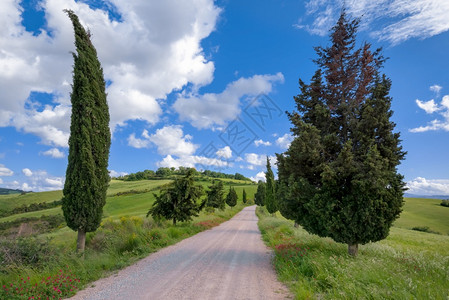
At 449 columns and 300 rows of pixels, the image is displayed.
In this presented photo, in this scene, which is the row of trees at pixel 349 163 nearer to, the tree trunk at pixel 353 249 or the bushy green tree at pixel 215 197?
the tree trunk at pixel 353 249

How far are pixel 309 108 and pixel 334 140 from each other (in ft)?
10.1

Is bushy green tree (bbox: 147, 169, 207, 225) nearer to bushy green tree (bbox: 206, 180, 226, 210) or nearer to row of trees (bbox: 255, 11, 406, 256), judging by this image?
row of trees (bbox: 255, 11, 406, 256)

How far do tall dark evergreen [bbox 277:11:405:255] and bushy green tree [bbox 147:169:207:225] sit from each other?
30.5ft

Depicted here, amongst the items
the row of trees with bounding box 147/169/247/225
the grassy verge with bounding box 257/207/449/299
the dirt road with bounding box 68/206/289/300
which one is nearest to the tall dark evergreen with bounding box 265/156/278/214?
the row of trees with bounding box 147/169/247/225

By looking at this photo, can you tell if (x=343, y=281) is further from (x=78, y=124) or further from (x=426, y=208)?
(x=426, y=208)

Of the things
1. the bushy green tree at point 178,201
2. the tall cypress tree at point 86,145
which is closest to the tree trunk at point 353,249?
the tall cypress tree at point 86,145

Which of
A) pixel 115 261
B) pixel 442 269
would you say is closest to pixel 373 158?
pixel 442 269

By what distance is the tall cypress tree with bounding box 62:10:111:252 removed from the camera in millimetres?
8969

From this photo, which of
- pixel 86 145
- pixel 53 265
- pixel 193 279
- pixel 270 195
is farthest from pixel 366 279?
pixel 270 195

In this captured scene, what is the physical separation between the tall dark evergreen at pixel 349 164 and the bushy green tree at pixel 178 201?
→ 9.30m

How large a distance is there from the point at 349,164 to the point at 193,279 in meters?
6.41

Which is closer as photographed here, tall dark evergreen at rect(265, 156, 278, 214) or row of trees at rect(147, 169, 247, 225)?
row of trees at rect(147, 169, 247, 225)

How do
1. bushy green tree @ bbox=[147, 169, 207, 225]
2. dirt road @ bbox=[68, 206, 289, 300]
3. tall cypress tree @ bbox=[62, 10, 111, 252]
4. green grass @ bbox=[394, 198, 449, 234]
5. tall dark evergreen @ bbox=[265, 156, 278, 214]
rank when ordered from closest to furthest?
1. dirt road @ bbox=[68, 206, 289, 300]
2. tall cypress tree @ bbox=[62, 10, 111, 252]
3. bushy green tree @ bbox=[147, 169, 207, 225]
4. tall dark evergreen @ bbox=[265, 156, 278, 214]
5. green grass @ bbox=[394, 198, 449, 234]

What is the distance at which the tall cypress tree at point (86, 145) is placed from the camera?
8969 millimetres
